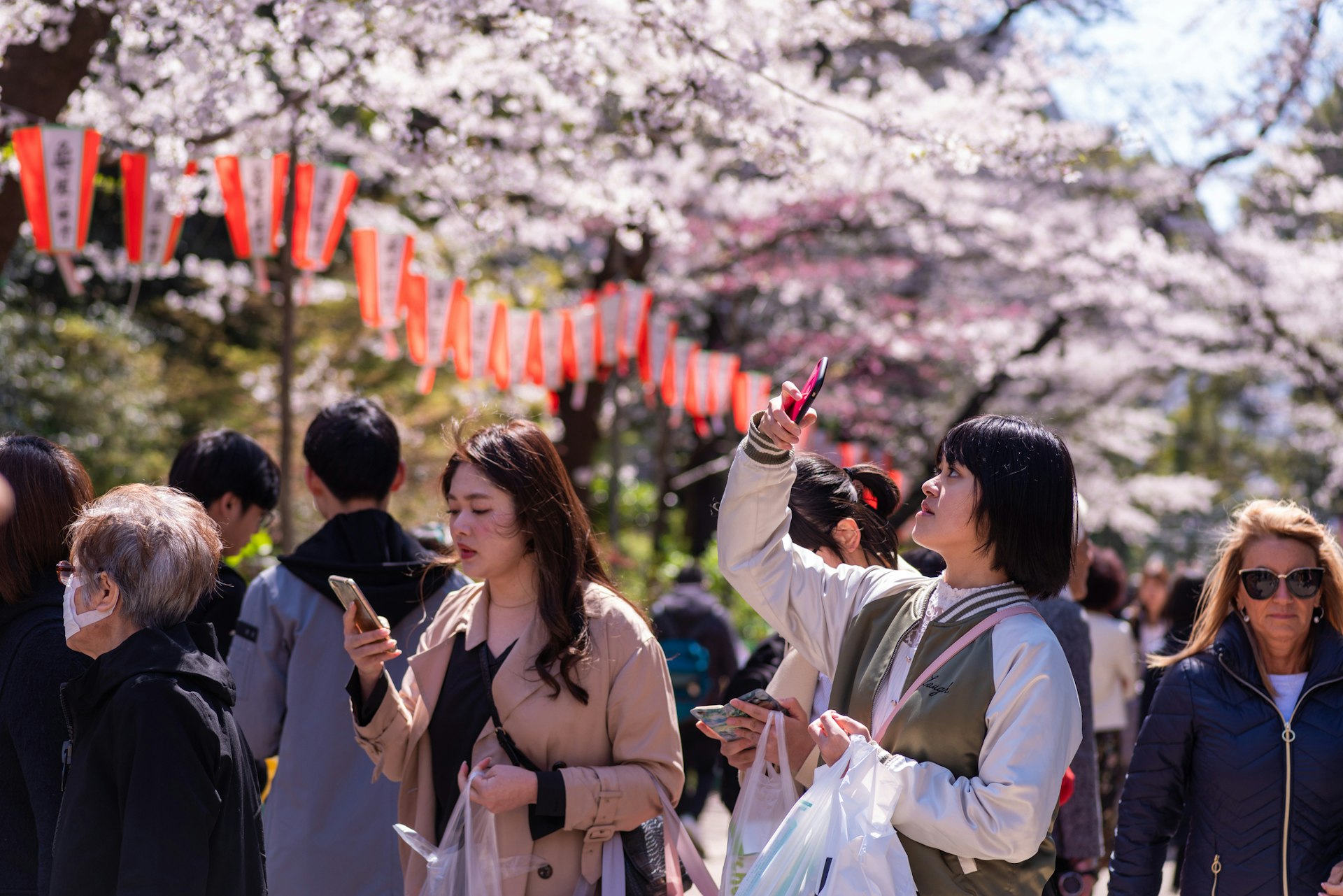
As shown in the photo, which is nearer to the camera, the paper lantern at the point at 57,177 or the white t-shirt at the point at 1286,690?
the white t-shirt at the point at 1286,690

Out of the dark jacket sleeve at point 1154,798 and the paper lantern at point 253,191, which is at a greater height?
the paper lantern at point 253,191

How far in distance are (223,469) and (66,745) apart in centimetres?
134

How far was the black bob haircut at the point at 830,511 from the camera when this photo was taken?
10.0 ft

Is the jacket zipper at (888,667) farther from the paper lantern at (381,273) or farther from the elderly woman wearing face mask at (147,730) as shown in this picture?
the paper lantern at (381,273)

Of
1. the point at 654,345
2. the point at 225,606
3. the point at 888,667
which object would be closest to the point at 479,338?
the point at 654,345

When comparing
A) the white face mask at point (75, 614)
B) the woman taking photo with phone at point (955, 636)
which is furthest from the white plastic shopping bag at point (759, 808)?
the white face mask at point (75, 614)

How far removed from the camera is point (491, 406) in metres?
3.32

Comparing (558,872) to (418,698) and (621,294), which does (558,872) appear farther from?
(621,294)

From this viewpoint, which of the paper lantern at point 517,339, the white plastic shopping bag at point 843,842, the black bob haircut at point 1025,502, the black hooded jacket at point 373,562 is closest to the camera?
the white plastic shopping bag at point 843,842

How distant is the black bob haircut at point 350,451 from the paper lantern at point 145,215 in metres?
3.00

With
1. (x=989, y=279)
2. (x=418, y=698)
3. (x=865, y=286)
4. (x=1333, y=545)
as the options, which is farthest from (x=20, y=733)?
(x=989, y=279)

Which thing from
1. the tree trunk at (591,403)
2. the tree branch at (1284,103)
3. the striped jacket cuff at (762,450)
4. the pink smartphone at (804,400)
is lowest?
the tree trunk at (591,403)

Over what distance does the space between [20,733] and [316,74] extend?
4277 millimetres

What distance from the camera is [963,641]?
2146 millimetres
